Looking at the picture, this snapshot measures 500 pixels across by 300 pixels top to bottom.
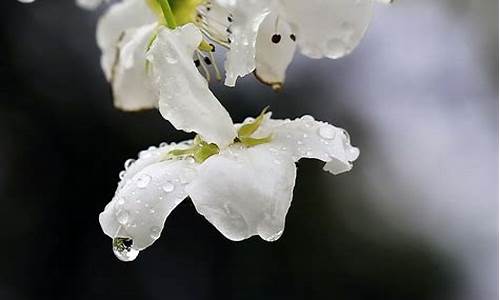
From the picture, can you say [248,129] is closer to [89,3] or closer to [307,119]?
[307,119]

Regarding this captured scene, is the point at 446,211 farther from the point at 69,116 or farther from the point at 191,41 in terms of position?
the point at 191,41

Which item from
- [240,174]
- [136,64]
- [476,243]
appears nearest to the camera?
[240,174]

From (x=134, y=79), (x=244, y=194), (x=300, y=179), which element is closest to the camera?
(x=244, y=194)

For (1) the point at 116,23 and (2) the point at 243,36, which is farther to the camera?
(1) the point at 116,23

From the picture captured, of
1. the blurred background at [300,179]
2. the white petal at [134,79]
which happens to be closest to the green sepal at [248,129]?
the white petal at [134,79]

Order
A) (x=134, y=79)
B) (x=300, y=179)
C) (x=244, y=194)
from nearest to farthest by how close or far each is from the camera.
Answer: (x=244, y=194), (x=134, y=79), (x=300, y=179)

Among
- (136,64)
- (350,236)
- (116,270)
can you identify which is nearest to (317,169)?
(350,236)

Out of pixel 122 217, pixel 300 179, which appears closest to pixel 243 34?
pixel 122 217

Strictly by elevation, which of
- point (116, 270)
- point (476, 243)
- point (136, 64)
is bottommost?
point (116, 270)

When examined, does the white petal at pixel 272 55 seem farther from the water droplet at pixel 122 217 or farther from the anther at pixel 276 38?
the water droplet at pixel 122 217
